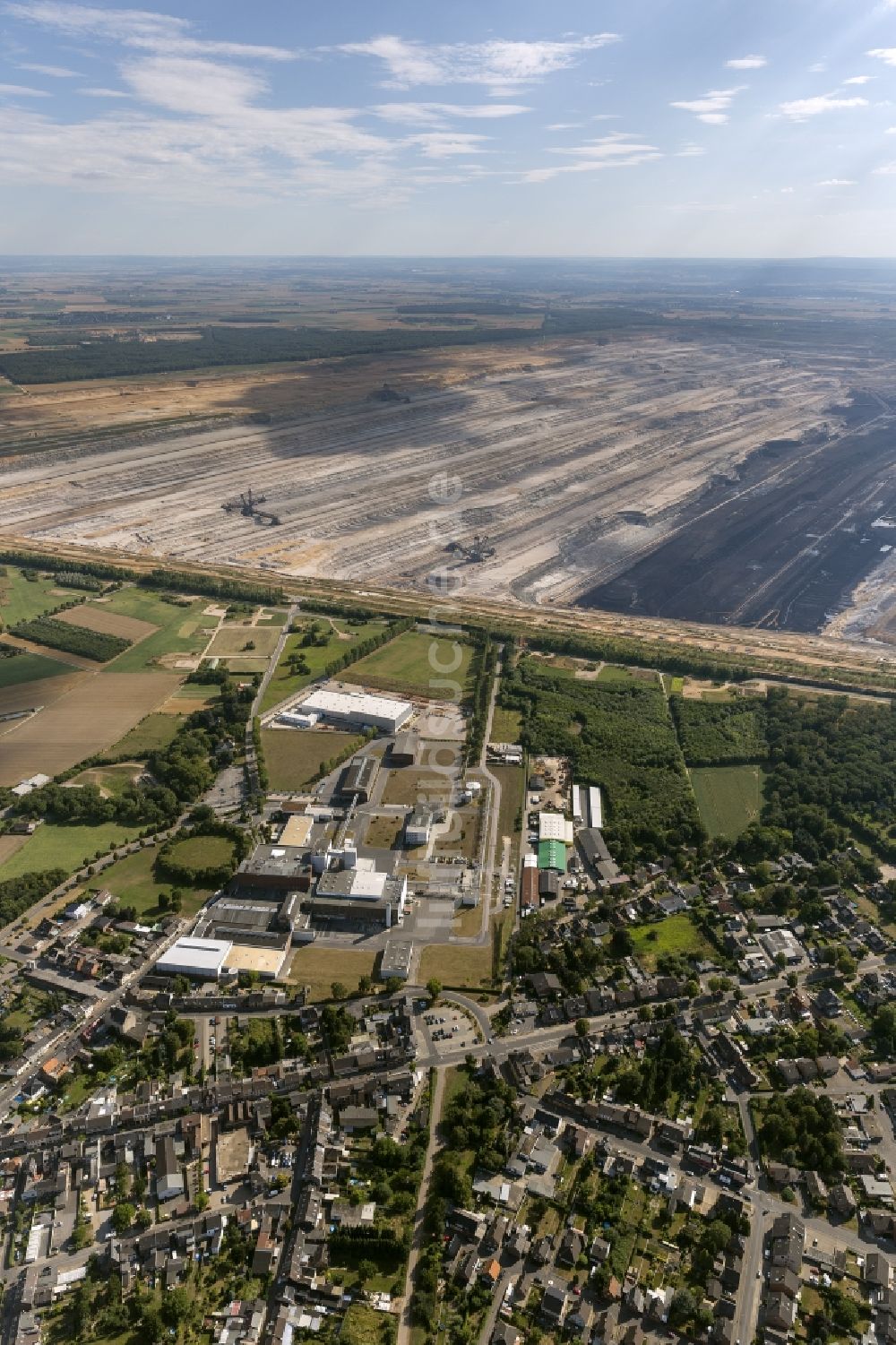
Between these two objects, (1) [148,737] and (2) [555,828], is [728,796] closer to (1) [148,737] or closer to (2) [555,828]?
(2) [555,828]

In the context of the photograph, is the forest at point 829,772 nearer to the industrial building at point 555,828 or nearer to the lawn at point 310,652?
the industrial building at point 555,828

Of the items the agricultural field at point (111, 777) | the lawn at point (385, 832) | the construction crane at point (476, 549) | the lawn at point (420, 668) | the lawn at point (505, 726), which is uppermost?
the construction crane at point (476, 549)

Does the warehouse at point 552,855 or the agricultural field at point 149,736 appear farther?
the agricultural field at point 149,736

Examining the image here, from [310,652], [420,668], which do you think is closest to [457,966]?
[420,668]

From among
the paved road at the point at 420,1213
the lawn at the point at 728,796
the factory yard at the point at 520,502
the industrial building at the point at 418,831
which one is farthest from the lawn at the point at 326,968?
the factory yard at the point at 520,502

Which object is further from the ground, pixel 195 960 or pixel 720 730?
pixel 720 730

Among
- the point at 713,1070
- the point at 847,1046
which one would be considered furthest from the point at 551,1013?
the point at 847,1046

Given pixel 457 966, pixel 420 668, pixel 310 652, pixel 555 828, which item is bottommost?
pixel 457 966

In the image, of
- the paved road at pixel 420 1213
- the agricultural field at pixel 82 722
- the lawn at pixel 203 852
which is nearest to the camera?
the paved road at pixel 420 1213
